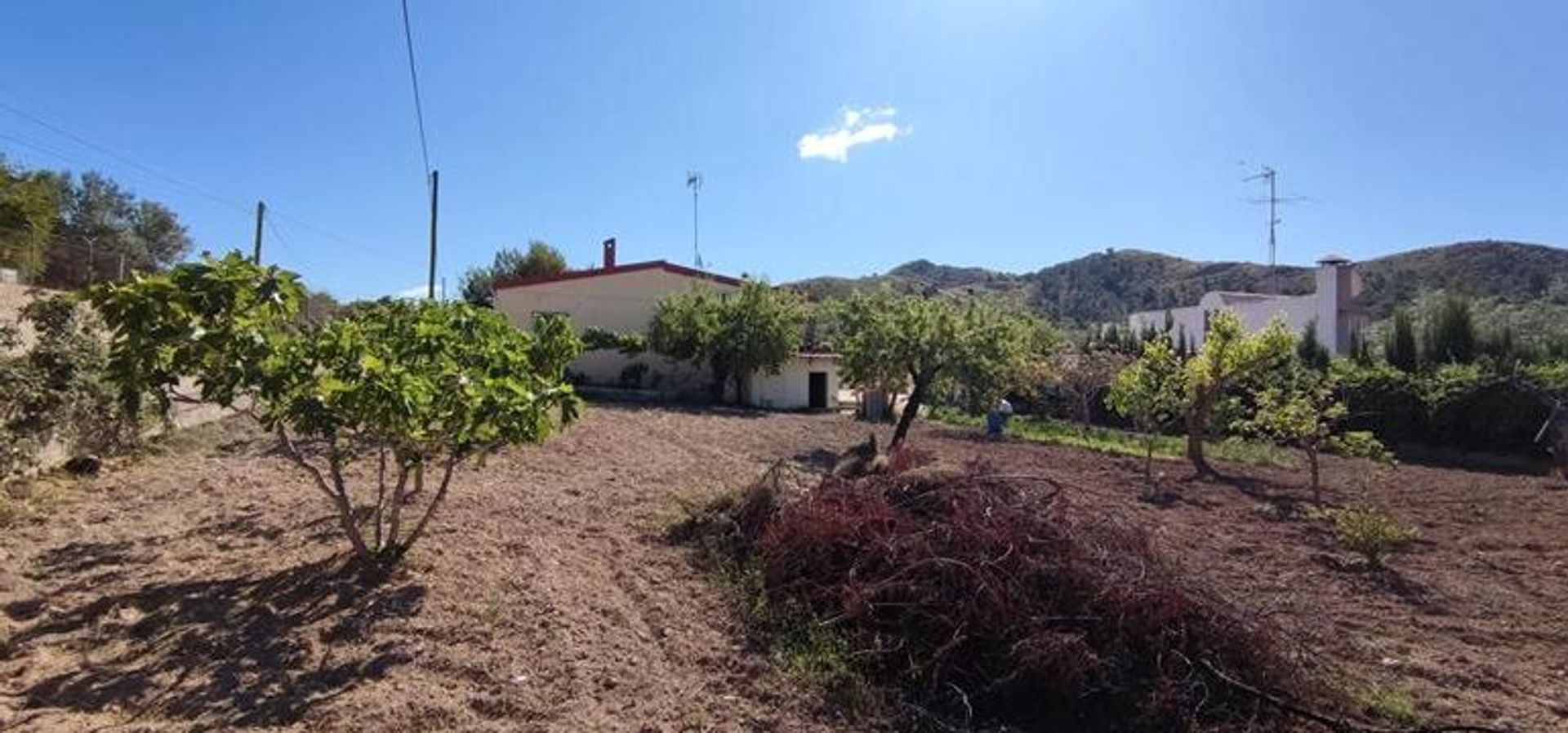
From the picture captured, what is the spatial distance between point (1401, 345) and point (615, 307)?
24005mm

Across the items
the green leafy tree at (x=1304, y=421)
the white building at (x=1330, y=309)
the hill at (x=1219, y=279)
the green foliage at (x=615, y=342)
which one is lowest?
the green leafy tree at (x=1304, y=421)

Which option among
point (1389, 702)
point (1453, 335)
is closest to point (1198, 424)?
point (1389, 702)

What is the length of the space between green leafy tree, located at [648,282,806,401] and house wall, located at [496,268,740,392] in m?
1.06

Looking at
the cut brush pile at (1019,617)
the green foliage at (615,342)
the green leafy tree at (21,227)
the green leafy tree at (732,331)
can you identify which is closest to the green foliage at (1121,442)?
the green leafy tree at (732,331)

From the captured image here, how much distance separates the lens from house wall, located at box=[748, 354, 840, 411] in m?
26.5

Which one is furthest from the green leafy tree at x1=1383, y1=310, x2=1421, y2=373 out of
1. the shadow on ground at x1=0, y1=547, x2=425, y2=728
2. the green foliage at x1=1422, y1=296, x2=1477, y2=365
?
the shadow on ground at x1=0, y1=547, x2=425, y2=728

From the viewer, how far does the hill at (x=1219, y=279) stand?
5728 cm

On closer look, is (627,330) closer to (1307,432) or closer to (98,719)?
(1307,432)

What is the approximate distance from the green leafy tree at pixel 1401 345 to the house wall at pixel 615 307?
67.0 feet

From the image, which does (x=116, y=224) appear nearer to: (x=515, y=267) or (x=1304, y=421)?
(x=515, y=267)

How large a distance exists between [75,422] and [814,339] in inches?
886

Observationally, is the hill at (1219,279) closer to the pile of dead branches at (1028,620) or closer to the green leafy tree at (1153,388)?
the green leafy tree at (1153,388)

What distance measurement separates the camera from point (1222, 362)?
14539mm

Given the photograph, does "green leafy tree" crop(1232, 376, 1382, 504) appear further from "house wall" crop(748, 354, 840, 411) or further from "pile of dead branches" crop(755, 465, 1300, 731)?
"house wall" crop(748, 354, 840, 411)
